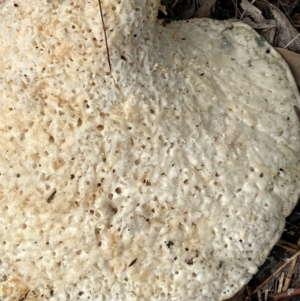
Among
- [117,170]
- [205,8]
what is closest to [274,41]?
[205,8]

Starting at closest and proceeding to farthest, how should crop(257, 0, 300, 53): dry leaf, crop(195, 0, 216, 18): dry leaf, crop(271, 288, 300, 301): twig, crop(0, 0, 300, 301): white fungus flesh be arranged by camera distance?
crop(0, 0, 300, 301): white fungus flesh, crop(271, 288, 300, 301): twig, crop(257, 0, 300, 53): dry leaf, crop(195, 0, 216, 18): dry leaf

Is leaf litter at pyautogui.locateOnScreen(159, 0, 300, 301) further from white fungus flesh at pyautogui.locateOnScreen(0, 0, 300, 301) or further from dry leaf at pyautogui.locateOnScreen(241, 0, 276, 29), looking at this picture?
white fungus flesh at pyautogui.locateOnScreen(0, 0, 300, 301)

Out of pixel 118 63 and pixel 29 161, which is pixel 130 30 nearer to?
pixel 118 63

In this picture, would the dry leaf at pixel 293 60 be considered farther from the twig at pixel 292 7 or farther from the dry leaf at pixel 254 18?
the twig at pixel 292 7

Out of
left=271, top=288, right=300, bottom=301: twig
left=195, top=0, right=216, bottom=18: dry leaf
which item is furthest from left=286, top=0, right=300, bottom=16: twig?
left=271, top=288, right=300, bottom=301: twig

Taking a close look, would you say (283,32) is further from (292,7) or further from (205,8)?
(205,8)

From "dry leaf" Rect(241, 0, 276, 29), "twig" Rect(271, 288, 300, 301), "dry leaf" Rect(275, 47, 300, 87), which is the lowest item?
"twig" Rect(271, 288, 300, 301)
